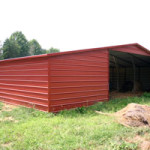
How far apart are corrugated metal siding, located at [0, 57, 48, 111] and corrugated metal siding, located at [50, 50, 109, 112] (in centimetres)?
43

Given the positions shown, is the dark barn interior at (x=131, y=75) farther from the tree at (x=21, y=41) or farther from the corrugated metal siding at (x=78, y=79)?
the tree at (x=21, y=41)

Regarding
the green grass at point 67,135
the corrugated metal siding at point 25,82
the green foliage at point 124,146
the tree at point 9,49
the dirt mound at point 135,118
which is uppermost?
the tree at point 9,49

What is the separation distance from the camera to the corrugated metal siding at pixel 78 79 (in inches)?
251

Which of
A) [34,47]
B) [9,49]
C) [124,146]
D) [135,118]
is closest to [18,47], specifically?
[9,49]

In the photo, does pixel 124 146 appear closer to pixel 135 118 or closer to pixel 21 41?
pixel 135 118

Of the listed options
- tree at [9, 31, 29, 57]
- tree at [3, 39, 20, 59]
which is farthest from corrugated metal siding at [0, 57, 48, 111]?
tree at [9, 31, 29, 57]

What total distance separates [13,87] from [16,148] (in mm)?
5531

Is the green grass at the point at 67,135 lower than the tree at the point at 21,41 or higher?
lower

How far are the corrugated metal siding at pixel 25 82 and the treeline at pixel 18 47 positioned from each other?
28253 millimetres

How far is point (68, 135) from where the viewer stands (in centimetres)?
401

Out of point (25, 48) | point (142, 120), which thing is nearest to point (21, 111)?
point (142, 120)

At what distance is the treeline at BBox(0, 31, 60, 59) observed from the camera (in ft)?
117

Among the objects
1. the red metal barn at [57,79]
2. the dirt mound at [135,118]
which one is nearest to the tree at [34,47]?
the red metal barn at [57,79]

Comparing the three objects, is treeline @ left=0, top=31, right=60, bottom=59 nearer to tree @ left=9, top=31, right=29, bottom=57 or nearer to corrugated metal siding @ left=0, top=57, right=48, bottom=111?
tree @ left=9, top=31, right=29, bottom=57
